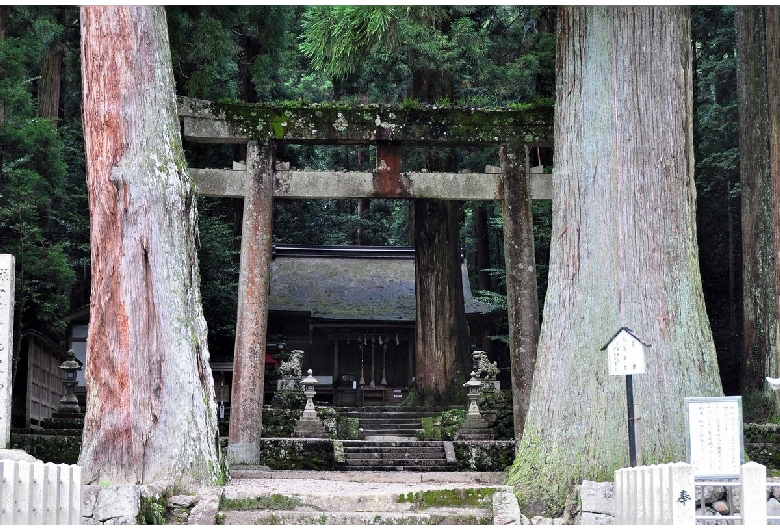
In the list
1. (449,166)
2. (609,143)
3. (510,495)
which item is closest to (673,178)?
→ (609,143)

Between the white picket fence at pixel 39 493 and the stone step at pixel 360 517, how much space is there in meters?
1.72

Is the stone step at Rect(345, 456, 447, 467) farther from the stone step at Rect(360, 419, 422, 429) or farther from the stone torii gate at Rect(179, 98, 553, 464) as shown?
the stone step at Rect(360, 419, 422, 429)

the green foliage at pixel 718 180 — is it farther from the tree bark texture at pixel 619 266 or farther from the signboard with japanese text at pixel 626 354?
the signboard with japanese text at pixel 626 354

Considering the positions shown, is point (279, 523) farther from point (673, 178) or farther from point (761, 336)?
Answer: point (761, 336)

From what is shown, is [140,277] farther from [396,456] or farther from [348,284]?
[348,284]

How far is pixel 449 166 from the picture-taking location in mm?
20922

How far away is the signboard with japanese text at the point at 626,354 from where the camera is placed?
8414 mm

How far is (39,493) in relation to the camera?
6.52m

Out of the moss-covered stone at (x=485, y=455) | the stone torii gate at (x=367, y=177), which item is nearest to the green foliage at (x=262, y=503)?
the stone torii gate at (x=367, y=177)

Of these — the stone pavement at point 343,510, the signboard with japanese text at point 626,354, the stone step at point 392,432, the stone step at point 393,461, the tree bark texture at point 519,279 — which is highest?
the tree bark texture at point 519,279

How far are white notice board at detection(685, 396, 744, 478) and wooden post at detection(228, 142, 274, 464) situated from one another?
766 centimetres

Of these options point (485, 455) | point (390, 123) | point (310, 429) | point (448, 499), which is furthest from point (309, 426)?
point (448, 499)

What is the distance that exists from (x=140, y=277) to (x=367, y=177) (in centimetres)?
578

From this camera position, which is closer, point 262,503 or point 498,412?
point 262,503
